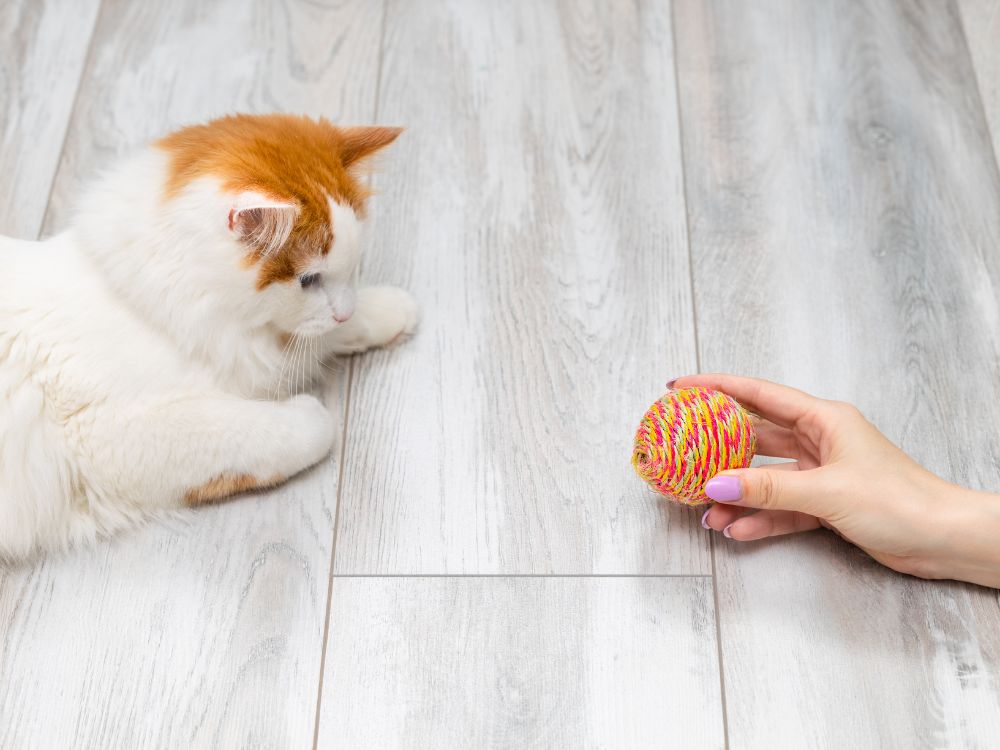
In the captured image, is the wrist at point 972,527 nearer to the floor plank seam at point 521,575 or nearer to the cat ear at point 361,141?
the floor plank seam at point 521,575

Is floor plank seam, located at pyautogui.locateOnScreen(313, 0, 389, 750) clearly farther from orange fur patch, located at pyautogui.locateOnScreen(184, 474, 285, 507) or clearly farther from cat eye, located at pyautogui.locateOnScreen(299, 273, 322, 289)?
cat eye, located at pyautogui.locateOnScreen(299, 273, 322, 289)

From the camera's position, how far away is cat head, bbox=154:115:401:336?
108 centimetres

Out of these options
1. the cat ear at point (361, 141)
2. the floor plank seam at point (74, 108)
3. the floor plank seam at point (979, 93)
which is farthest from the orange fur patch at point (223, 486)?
the floor plank seam at point (979, 93)

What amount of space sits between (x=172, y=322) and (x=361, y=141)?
32cm

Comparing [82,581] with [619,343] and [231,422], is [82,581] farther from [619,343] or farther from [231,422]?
[619,343]

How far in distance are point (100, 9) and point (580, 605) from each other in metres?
1.40

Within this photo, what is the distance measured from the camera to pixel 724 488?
3.67ft

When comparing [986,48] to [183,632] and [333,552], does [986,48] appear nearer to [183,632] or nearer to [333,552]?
[333,552]

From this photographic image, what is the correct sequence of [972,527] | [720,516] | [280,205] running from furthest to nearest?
[720,516] < [972,527] < [280,205]

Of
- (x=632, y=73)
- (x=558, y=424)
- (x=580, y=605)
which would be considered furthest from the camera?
(x=632, y=73)

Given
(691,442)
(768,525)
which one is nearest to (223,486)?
(691,442)

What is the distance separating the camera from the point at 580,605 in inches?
49.4

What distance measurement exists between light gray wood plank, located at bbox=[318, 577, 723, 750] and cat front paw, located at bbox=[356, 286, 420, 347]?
36cm

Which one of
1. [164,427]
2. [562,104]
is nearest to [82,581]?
[164,427]
